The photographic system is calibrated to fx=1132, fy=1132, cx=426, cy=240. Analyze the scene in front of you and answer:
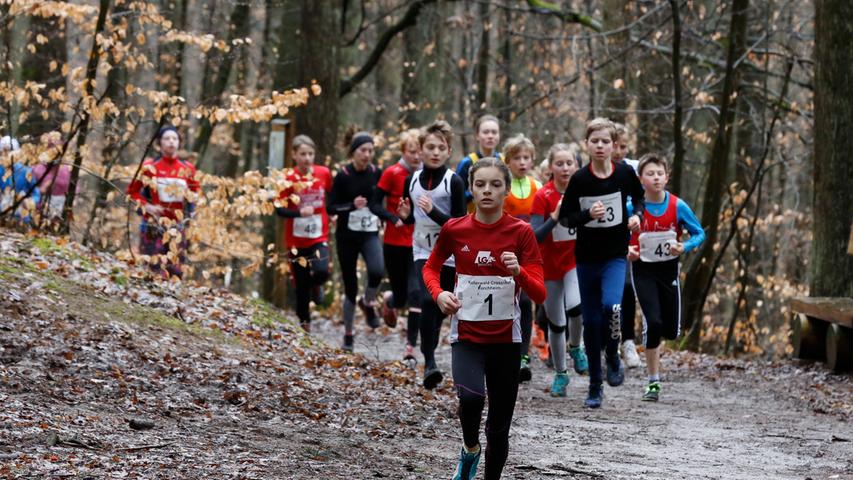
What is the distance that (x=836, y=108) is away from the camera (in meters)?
12.8

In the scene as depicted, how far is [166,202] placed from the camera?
12.9 meters

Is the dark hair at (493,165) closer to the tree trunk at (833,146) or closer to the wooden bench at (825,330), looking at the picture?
the wooden bench at (825,330)

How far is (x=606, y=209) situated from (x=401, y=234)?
2683 mm

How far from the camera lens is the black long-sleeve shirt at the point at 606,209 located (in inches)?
351

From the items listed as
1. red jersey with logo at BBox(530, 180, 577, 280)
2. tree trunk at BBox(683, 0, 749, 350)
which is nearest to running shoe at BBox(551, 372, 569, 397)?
red jersey with logo at BBox(530, 180, 577, 280)

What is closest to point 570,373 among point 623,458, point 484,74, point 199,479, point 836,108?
point 836,108

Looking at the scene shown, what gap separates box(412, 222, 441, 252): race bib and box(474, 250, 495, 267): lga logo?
11.1 ft

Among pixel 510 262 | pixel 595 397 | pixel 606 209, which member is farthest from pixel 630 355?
pixel 510 262

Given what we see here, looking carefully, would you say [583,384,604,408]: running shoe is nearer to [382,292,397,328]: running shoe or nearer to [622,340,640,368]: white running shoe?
[622,340,640,368]: white running shoe

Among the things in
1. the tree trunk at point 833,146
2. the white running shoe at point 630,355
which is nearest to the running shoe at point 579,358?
the white running shoe at point 630,355

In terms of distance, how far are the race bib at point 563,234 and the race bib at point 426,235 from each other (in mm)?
1162

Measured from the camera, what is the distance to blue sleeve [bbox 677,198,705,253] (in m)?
9.50

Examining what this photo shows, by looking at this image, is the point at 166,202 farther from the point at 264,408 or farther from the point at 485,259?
the point at 485,259

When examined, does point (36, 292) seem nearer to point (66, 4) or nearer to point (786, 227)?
point (66, 4)
